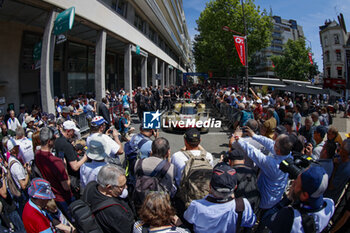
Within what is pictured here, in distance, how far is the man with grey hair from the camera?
2092 millimetres

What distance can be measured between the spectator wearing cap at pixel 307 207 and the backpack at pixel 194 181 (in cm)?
81

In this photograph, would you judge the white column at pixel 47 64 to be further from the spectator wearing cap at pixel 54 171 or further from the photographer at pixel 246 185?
the photographer at pixel 246 185

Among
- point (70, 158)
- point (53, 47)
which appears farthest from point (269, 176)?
point (53, 47)

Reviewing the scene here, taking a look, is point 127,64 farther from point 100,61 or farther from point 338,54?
point 338,54

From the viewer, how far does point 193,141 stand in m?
3.20

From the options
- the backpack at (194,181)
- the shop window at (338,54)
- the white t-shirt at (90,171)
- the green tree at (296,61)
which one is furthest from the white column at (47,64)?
the shop window at (338,54)

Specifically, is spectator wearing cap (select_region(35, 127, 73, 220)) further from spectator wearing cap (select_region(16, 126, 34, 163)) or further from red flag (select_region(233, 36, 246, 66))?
red flag (select_region(233, 36, 246, 66))

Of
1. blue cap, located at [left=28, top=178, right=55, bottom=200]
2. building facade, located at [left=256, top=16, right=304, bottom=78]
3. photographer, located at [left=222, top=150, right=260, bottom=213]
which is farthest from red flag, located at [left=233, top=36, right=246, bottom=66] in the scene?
building facade, located at [left=256, top=16, right=304, bottom=78]

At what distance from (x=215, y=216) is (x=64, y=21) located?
9.40 meters

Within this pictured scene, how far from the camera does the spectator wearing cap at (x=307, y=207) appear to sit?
184cm

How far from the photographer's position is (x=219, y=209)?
209cm

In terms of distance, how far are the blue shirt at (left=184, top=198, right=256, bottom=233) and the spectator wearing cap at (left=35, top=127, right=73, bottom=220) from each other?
205 centimetres

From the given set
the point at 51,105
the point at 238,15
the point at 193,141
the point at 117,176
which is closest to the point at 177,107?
the point at 51,105

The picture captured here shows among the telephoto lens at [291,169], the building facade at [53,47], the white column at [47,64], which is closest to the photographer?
the telephoto lens at [291,169]
